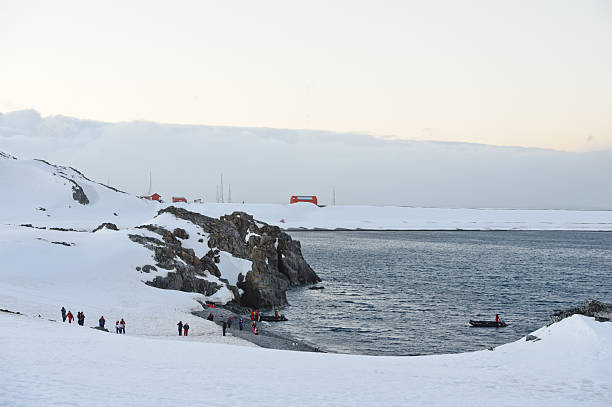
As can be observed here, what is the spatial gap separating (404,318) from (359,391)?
3765cm

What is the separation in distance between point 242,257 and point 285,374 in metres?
51.6

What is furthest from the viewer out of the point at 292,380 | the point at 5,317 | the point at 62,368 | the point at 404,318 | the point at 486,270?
the point at 486,270

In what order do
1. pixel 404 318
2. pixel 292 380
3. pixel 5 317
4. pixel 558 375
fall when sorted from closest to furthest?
pixel 292 380, pixel 558 375, pixel 5 317, pixel 404 318

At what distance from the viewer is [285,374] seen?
21.1m

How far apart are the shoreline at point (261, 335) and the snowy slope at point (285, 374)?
497 inches

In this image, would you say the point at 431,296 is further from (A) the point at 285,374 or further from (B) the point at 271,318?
(A) the point at 285,374

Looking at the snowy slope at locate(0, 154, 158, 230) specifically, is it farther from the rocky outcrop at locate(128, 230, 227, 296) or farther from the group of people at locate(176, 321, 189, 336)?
the group of people at locate(176, 321, 189, 336)

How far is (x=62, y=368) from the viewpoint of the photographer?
18.2 meters

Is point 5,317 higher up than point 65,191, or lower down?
lower down

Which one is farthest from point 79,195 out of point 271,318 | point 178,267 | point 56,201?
point 271,318

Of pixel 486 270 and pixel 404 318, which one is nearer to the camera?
pixel 404 318

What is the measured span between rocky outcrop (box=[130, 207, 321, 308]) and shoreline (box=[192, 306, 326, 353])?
7.48m

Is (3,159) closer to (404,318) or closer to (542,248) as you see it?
(404,318)

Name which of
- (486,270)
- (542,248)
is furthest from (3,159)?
(542,248)
